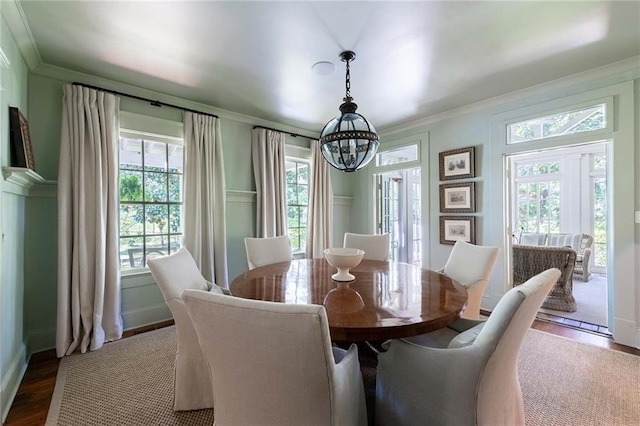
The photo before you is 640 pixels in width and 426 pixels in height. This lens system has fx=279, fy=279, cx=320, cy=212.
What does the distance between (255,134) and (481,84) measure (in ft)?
8.93

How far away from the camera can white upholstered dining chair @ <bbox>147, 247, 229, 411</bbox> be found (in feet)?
5.09

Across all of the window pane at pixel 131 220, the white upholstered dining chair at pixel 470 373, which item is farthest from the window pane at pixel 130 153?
the white upholstered dining chair at pixel 470 373

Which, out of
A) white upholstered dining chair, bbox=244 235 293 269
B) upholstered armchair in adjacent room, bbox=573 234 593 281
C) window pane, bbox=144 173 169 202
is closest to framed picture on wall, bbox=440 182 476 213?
white upholstered dining chair, bbox=244 235 293 269

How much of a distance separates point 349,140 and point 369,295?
1.02 metres

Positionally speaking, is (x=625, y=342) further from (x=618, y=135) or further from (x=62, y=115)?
(x=62, y=115)

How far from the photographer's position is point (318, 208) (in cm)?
441

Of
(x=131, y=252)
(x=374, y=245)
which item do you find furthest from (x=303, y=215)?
(x=131, y=252)

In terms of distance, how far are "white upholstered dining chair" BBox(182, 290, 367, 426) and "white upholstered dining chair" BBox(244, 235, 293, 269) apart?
1.80m

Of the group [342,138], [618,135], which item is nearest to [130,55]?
[342,138]

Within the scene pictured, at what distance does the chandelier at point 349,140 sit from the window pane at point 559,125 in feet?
7.57

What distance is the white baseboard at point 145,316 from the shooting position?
2.89m

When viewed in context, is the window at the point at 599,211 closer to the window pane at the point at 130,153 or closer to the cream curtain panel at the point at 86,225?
the window pane at the point at 130,153

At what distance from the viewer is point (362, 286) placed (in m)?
1.77

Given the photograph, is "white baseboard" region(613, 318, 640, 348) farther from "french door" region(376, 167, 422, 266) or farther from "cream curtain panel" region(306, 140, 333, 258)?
"cream curtain panel" region(306, 140, 333, 258)
